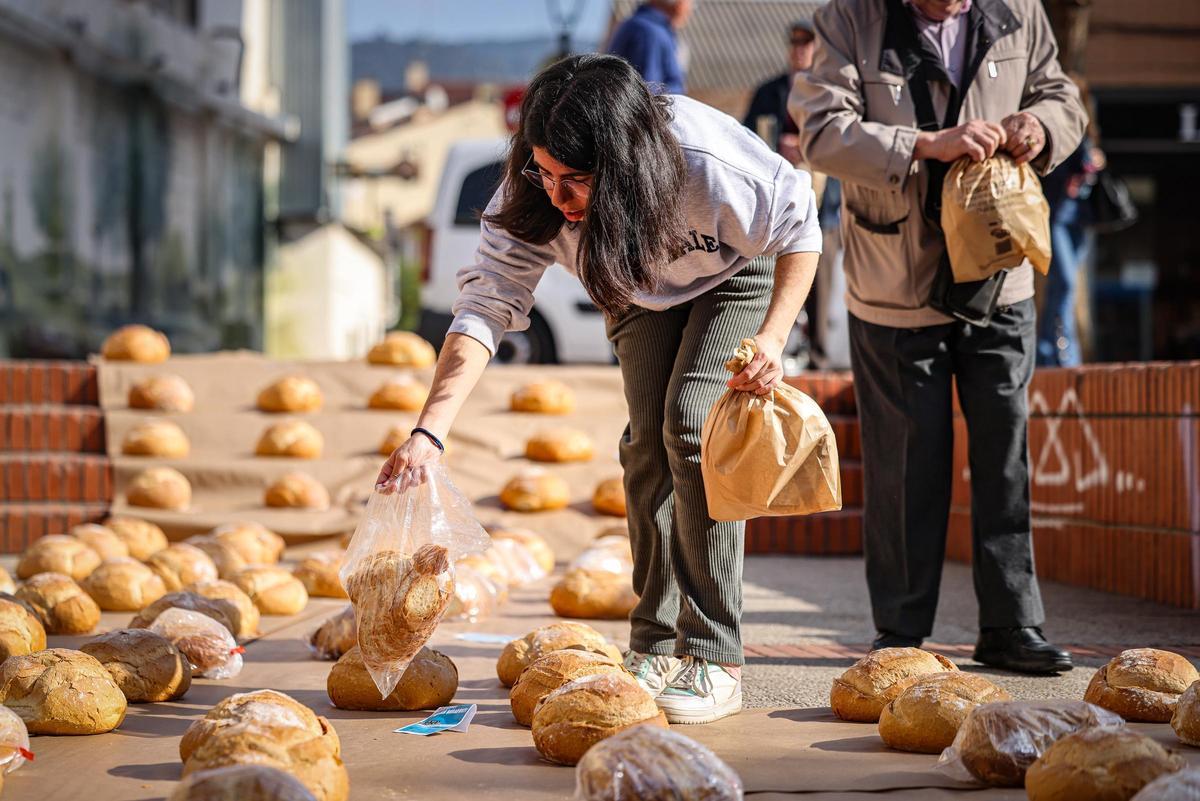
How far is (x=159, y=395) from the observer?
6934 millimetres

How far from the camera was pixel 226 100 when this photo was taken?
15.1 m

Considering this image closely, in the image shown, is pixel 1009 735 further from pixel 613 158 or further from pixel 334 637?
pixel 334 637

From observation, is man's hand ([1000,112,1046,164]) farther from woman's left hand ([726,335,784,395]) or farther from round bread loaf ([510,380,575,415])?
round bread loaf ([510,380,575,415])

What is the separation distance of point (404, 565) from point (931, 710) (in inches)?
45.5

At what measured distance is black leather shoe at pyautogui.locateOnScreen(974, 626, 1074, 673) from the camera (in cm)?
343

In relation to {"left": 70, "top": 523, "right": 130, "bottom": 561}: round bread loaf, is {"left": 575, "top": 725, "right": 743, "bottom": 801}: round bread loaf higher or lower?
lower

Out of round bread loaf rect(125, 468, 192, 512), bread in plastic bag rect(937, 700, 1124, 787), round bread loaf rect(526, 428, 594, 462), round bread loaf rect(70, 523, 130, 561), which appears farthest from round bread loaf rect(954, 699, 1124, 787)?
round bread loaf rect(125, 468, 192, 512)

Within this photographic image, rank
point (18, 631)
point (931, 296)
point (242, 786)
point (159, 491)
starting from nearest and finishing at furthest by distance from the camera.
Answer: point (242, 786) < point (18, 631) < point (931, 296) < point (159, 491)

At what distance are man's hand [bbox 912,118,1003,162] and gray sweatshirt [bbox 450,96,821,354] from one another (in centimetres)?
65

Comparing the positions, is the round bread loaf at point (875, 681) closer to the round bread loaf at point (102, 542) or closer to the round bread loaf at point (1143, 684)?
the round bread loaf at point (1143, 684)

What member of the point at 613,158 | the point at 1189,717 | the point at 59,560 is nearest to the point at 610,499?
the point at 59,560

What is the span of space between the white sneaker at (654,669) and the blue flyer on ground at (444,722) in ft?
1.34

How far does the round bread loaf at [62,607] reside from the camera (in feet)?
13.1

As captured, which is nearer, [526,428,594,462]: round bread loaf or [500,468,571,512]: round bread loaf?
[500,468,571,512]: round bread loaf
